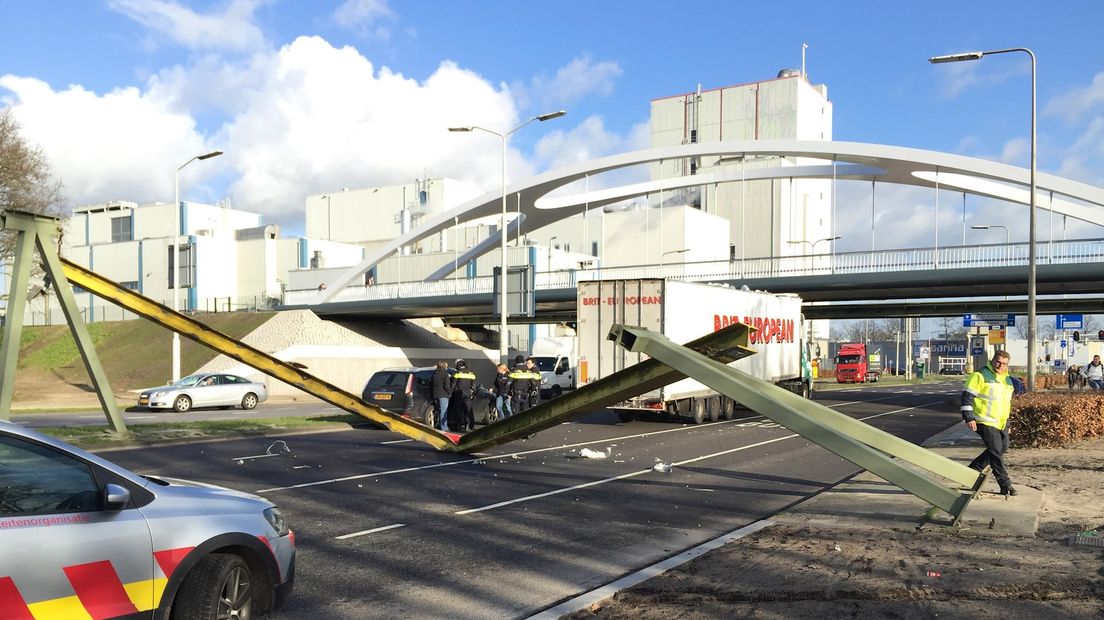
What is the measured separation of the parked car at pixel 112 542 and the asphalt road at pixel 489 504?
1.15 meters

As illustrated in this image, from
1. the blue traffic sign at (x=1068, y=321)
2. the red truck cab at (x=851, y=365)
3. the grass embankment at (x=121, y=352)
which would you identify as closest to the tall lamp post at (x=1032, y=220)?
the blue traffic sign at (x=1068, y=321)

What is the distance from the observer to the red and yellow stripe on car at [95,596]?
4.03 metres

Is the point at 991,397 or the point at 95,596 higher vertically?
the point at 991,397

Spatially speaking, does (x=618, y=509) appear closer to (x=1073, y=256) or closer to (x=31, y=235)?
(x=31, y=235)

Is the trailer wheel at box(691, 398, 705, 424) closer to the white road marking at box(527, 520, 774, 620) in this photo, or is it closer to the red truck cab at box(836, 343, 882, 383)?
the white road marking at box(527, 520, 774, 620)

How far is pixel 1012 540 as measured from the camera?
788 centimetres

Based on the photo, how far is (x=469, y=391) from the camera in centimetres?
1961

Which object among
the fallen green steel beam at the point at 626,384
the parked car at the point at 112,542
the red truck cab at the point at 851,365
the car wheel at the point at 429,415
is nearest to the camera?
the parked car at the point at 112,542

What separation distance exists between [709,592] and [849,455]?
7.51ft

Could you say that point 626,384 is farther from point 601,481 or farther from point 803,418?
point 601,481

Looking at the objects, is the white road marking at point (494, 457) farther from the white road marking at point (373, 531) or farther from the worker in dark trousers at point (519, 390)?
the worker in dark trousers at point (519, 390)

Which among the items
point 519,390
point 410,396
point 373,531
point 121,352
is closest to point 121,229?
point 121,352

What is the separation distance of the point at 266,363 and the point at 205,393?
1970 centimetres

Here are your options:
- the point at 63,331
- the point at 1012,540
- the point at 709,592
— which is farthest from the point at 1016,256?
the point at 63,331
